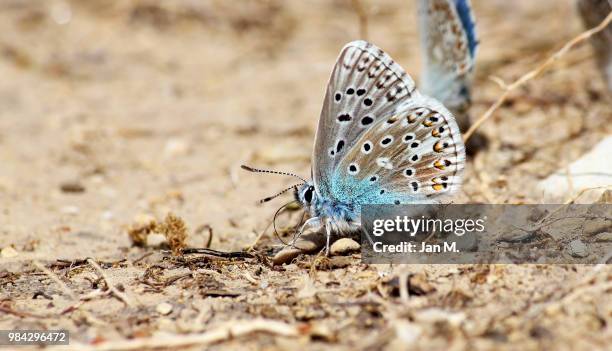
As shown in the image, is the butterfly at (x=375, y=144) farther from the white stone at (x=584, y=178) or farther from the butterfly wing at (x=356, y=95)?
the white stone at (x=584, y=178)

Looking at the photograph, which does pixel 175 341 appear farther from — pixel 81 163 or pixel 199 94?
pixel 199 94

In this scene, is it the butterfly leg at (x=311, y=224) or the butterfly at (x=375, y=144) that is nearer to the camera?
the butterfly at (x=375, y=144)

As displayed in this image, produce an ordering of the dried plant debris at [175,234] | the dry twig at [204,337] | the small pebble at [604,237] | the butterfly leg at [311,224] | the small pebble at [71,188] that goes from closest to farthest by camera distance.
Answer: the dry twig at [204,337] < the small pebble at [604,237] < the butterfly leg at [311,224] < the dried plant debris at [175,234] < the small pebble at [71,188]

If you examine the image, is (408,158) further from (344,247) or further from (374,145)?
(344,247)

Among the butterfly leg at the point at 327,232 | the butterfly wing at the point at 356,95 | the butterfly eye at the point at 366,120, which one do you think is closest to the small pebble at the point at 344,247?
the butterfly leg at the point at 327,232

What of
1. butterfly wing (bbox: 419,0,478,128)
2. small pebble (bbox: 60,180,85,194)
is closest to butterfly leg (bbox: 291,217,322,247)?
butterfly wing (bbox: 419,0,478,128)

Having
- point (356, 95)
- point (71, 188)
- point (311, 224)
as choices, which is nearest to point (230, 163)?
point (71, 188)
